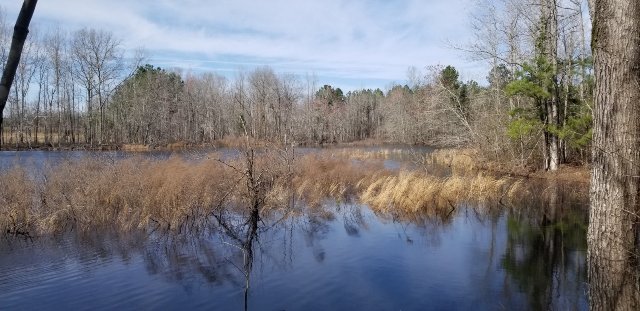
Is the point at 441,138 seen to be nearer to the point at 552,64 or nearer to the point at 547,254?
the point at 552,64

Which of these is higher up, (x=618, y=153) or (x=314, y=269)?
(x=618, y=153)

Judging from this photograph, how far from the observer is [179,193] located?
12492 mm

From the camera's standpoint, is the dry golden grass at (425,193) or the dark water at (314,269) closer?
the dark water at (314,269)

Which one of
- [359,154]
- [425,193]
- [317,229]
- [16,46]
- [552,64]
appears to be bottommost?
[317,229]

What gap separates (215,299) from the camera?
7.60 meters

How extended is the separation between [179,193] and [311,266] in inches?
204

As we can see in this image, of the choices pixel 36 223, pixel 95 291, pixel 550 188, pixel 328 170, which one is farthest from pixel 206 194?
pixel 550 188

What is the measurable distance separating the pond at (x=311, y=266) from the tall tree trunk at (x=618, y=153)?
3.43m

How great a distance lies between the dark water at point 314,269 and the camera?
749 cm

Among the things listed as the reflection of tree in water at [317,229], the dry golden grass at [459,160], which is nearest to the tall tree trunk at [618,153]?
the reflection of tree in water at [317,229]

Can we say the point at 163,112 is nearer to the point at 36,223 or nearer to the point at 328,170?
the point at 328,170

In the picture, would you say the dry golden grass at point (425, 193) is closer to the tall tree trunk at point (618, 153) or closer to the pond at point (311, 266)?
the pond at point (311, 266)

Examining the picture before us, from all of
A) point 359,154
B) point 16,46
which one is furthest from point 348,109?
point 16,46

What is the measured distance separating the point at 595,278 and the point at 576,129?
19.3 meters
